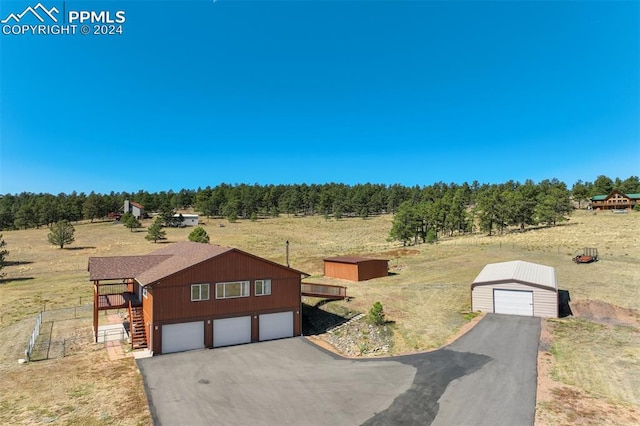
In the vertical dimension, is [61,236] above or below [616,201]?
below

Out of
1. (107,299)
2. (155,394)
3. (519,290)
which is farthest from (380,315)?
(107,299)

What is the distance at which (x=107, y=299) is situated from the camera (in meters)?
30.3

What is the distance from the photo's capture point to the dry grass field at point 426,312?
674 inches

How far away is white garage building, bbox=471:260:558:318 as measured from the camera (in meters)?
31.3

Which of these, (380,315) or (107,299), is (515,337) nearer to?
(380,315)

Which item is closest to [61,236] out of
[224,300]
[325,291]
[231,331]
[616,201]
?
[325,291]

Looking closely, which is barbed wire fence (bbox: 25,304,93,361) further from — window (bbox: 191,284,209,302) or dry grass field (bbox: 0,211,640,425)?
window (bbox: 191,284,209,302)

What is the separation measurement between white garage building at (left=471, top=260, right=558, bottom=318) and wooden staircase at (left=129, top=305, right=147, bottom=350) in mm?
26485

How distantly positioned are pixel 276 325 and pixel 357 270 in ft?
68.4

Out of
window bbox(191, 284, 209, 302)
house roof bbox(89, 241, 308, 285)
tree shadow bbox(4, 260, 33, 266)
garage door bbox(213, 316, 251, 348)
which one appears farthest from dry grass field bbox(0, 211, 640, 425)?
garage door bbox(213, 316, 251, 348)

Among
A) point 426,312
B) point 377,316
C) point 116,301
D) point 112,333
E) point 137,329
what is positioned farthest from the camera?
point 426,312

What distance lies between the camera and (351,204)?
143000 millimetres

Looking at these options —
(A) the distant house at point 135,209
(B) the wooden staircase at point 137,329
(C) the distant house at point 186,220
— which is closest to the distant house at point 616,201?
(C) the distant house at point 186,220

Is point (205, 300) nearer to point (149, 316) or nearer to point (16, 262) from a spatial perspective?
point (149, 316)
